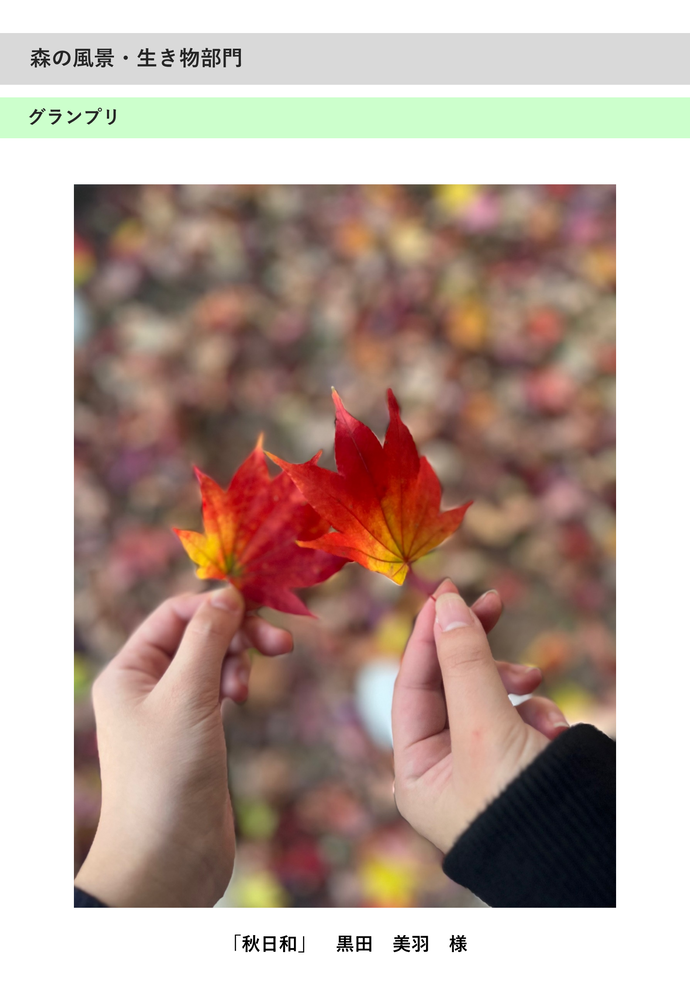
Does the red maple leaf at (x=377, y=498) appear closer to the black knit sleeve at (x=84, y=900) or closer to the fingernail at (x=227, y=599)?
the fingernail at (x=227, y=599)

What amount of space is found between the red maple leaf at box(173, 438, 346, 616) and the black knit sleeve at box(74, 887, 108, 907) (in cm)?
44

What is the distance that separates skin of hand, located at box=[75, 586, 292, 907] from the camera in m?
0.82

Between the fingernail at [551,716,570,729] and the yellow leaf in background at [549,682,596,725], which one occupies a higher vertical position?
the fingernail at [551,716,570,729]

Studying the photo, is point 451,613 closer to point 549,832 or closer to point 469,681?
point 469,681

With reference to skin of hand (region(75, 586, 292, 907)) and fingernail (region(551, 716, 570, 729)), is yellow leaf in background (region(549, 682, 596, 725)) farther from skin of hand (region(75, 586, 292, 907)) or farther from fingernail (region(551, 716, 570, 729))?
skin of hand (region(75, 586, 292, 907))

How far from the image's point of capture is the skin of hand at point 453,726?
2.41ft

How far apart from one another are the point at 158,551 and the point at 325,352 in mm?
545

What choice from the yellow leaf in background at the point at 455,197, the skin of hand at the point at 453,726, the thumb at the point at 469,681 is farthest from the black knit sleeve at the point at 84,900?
the yellow leaf in background at the point at 455,197

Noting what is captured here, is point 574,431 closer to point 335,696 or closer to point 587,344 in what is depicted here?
point 587,344

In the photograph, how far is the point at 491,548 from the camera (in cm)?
138

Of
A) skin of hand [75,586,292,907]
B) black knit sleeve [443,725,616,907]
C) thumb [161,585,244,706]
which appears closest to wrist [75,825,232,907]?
skin of hand [75,586,292,907]

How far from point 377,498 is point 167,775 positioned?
434 mm

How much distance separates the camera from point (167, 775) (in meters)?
0.83

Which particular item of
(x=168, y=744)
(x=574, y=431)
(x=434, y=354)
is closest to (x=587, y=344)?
(x=574, y=431)
